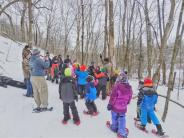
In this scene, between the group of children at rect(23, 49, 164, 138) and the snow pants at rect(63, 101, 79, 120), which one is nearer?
the group of children at rect(23, 49, 164, 138)

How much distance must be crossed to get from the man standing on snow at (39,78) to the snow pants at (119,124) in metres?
2.54

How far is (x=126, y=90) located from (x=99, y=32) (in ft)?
140

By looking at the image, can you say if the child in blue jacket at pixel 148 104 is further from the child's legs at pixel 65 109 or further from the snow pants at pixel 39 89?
the snow pants at pixel 39 89

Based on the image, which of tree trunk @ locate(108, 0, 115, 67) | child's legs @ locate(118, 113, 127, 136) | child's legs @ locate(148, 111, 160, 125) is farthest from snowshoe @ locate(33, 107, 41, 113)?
tree trunk @ locate(108, 0, 115, 67)

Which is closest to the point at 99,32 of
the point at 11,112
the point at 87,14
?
the point at 87,14

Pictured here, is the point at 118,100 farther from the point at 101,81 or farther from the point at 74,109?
the point at 101,81

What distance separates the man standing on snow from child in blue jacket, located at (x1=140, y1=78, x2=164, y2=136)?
10.6ft

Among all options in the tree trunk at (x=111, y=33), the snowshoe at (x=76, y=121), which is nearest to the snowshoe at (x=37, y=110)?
the snowshoe at (x=76, y=121)

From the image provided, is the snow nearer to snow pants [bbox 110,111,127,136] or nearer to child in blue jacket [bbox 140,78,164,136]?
snow pants [bbox 110,111,127,136]

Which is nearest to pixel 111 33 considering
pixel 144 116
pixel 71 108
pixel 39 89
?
pixel 39 89

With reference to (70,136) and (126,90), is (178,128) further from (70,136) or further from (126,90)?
(70,136)

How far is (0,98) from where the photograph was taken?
11180mm

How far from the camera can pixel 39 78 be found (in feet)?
31.6

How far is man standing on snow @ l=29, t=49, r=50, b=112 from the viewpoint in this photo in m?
9.52
